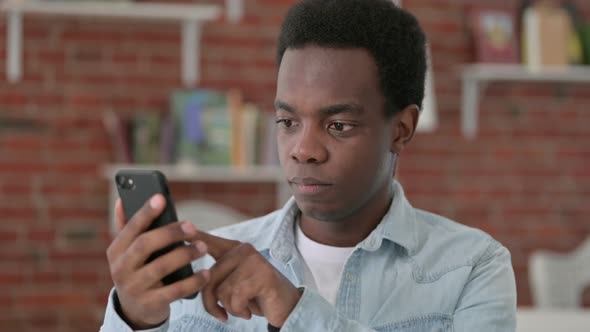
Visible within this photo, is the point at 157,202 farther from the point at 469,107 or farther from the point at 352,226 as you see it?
the point at 469,107

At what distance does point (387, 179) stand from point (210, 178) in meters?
2.18

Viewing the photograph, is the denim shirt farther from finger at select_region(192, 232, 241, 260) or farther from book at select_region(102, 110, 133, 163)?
book at select_region(102, 110, 133, 163)

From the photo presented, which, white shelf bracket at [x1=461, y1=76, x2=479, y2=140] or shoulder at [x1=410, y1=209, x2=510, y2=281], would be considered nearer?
shoulder at [x1=410, y1=209, x2=510, y2=281]

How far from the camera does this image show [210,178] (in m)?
3.41

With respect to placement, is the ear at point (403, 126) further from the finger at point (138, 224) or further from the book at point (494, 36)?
the book at point (494, 36)

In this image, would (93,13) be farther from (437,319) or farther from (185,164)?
(437,319)

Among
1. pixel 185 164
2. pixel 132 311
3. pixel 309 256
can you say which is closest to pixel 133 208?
pixel 132 311

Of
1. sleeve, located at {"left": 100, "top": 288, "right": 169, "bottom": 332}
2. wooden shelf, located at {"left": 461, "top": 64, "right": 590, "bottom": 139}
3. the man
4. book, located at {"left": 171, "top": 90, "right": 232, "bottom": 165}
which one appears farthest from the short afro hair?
wooden shelf, located at {"left": 461, "top": 64, "right": 590, "bottom": 139}

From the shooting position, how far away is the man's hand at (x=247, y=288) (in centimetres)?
95

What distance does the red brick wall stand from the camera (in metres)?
3.34

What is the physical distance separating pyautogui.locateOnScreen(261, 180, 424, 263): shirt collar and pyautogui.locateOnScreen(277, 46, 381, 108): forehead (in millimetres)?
192

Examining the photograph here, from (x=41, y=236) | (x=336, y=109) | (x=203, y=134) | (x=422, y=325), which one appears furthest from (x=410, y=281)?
(x=41, y=236)

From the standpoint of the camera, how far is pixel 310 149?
3.66ft

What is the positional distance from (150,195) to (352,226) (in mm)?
416
